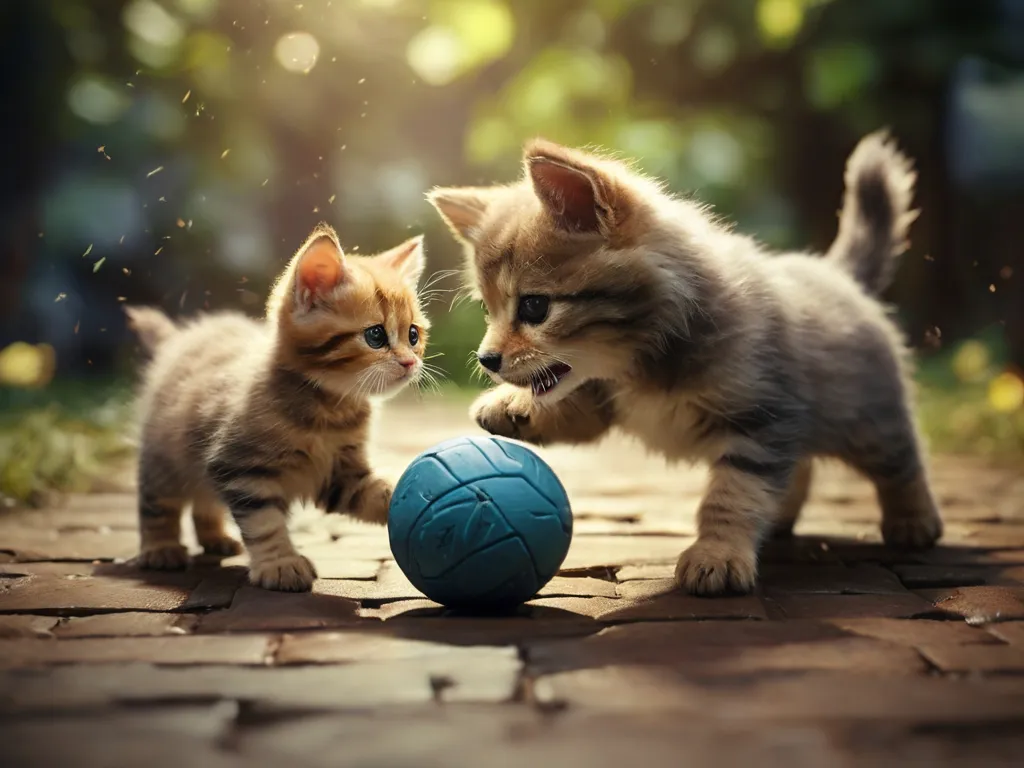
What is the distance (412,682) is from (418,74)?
6864 millimetres

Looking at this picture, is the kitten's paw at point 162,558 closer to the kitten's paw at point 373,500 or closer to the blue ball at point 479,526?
the kitten's paw at point 373,500

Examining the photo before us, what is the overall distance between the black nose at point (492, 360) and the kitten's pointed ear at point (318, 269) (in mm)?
A: 518

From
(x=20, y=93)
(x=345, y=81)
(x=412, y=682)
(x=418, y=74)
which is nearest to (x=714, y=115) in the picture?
(x=418, y=74)

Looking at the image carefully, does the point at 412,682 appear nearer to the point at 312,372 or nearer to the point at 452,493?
the point at 452,493

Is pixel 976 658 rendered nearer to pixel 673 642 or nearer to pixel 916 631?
pixel 916 631

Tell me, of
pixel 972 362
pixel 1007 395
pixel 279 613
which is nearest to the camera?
pixel 279 613

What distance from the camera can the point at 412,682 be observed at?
2.04 m

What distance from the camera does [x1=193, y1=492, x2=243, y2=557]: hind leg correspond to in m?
3.62

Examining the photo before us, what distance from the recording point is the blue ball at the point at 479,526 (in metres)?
2.53

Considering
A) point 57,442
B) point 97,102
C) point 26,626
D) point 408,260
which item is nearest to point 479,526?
point 26,626

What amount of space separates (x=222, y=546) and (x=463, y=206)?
1379 millimetres

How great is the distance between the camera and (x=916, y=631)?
2.46 meters

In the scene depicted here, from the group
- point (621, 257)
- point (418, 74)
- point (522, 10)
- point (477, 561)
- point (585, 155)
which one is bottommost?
point (477, 561)

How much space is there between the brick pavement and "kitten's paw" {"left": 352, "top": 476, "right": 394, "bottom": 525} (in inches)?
6.5
